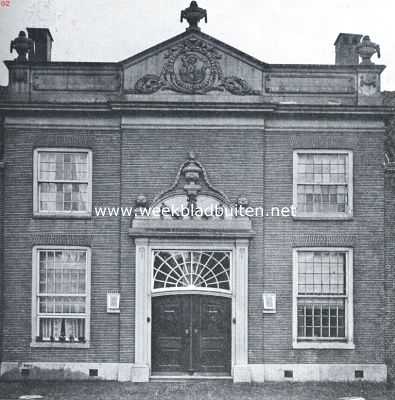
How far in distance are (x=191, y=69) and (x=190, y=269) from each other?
539 cm

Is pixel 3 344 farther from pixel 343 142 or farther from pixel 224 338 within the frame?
pixel 343 142

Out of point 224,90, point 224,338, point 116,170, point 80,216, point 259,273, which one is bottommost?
point 224,338

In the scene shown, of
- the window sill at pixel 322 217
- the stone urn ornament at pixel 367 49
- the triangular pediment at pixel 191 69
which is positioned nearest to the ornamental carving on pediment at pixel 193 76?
the triangular pediment at pixel 191 69

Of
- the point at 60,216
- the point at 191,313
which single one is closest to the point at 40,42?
the point at 60,216

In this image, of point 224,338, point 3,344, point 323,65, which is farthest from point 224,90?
point 3,344

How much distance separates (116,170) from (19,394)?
6174mm

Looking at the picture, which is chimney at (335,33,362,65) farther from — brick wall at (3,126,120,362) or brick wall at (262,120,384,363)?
brick wall at (3,126,120,362)

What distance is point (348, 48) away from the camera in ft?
64.8

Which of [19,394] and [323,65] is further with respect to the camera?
[323,65]

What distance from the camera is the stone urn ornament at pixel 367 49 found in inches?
712

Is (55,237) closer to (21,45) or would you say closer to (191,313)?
(191,313)

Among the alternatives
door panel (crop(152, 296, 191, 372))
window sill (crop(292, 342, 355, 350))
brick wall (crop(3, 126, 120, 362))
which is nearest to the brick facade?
brick wall (crop(3, 126, 120, 362))

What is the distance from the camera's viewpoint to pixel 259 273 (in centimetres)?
1758

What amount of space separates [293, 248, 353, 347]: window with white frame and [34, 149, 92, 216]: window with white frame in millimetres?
6006
